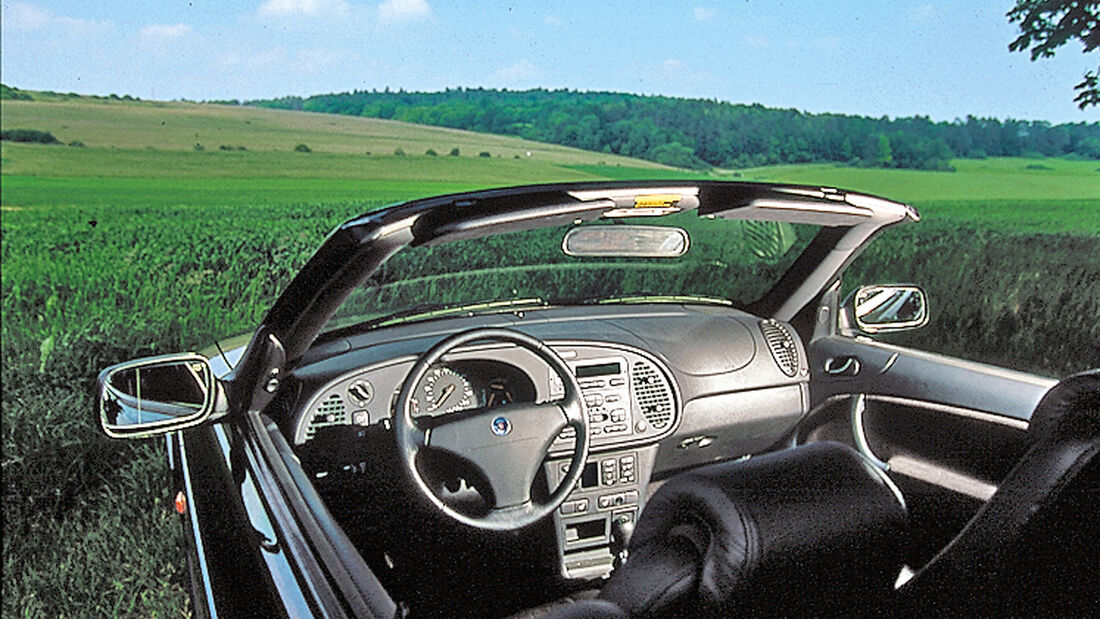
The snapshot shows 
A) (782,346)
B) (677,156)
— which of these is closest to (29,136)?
(677,156)

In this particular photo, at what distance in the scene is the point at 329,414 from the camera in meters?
2.20

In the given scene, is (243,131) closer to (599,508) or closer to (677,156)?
(677,156)

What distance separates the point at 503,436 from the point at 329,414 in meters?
0.47

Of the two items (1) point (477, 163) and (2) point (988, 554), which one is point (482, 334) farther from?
(1) point (477, 163)

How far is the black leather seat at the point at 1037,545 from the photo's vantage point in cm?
90

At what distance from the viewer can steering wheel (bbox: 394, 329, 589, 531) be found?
197cm

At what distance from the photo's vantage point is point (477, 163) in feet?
37.5

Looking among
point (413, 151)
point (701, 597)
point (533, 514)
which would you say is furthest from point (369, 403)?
point (413, 151)

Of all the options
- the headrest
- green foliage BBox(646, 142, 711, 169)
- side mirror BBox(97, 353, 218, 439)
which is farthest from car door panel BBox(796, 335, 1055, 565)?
green foliage BBox(646, 142, 711, 169)

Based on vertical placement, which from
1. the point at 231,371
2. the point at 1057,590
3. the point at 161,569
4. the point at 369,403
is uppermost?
the point at 1057,590

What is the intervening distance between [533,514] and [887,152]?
25.6 ft

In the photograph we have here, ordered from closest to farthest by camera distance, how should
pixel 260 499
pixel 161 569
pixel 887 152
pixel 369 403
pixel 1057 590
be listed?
1. pixel 1057 590
2. pixel 260 499
3. pixel 369 403
4. pixel 161 569
5. pixel 887 152

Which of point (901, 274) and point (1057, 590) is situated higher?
point (1057, 590)

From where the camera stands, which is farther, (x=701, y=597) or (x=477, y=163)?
(x=477, y=163)
